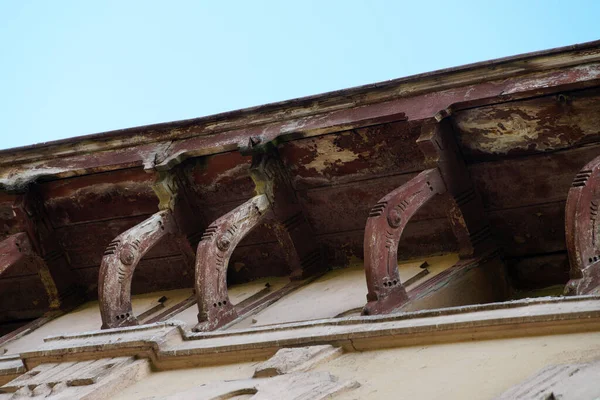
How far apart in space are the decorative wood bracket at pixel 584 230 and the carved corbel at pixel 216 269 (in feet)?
7.78

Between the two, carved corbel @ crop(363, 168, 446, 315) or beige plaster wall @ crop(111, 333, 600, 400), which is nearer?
beige plaster wall @ crop(111, 333, 600, 400)

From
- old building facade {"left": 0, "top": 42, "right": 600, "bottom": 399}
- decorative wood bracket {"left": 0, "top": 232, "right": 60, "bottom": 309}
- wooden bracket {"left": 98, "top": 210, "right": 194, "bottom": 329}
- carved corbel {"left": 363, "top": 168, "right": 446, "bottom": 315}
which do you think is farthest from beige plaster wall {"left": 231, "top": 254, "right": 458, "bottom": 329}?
decorative wood bracket {"left": 0, "top": 232, "right": 60, "bottom": 309}

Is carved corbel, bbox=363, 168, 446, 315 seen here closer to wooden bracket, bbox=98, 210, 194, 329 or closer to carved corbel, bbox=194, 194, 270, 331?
carved corbel, bbox=194, 194, 270, 331

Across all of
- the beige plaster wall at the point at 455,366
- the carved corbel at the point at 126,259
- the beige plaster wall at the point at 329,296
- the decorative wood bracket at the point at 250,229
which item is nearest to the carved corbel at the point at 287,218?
the decorative wood bracket at the point at 250,229

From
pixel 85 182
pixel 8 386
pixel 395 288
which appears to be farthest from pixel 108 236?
pixel 395 288

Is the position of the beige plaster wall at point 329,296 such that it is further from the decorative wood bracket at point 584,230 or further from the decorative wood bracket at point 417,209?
the decorative wood bracket at point 584,230

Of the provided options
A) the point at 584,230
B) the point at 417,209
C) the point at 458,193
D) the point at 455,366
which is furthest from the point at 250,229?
the point at 455,366

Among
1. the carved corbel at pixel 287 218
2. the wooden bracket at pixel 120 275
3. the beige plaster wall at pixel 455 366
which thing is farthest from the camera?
the carved corbel at pixel 287 218

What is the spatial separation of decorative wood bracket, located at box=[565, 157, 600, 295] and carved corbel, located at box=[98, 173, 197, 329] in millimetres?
3108

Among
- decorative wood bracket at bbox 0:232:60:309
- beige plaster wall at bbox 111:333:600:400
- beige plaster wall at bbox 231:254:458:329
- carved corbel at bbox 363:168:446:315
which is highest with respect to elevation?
decorative wood bracket at bbox 0:232:60:309

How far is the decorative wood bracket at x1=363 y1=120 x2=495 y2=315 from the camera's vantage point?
260 inches

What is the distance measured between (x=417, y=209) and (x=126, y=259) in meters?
2.04

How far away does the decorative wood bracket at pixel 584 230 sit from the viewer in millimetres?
5934

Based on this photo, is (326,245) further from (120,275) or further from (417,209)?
(120,275)
